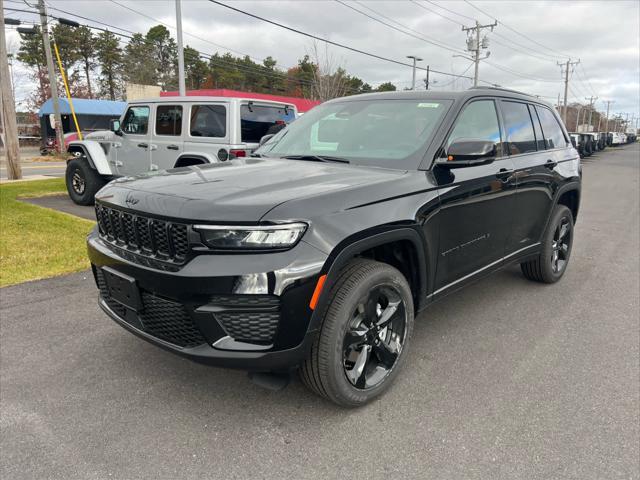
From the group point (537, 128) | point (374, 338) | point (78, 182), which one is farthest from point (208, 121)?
point (374, 338)

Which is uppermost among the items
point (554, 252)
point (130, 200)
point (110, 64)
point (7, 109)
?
point (110, 64)

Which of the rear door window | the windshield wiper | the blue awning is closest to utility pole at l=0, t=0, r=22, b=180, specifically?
the rear door window

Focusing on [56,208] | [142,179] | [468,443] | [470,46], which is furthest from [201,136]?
[470,46]

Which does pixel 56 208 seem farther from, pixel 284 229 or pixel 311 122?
pixel 284 229

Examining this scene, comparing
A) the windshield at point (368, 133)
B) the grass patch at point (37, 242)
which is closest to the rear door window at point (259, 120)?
the grass patch at point (37, 242)

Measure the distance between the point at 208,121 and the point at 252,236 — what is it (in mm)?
5923

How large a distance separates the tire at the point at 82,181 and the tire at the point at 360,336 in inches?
318

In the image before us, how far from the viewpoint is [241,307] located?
2.26m

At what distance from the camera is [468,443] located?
2.50 m

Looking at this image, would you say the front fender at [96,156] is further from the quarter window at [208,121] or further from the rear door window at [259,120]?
the rear door window at [259,120]

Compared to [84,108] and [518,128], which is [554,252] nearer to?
[518,128]

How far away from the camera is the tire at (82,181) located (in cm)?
931

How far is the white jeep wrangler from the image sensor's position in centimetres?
750

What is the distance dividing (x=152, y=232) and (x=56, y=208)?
7873mm
